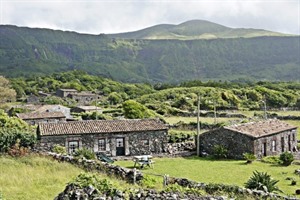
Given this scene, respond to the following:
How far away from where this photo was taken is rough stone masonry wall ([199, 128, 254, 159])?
37.3 meters

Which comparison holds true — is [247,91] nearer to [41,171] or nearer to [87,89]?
[87,89]

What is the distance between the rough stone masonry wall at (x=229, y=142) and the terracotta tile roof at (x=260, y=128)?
1.87ft

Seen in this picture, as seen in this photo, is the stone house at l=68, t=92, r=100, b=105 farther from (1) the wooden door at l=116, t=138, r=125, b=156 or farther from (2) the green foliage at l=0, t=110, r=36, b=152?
(2) the green foliage at l=0, t=110, r=36, b=152

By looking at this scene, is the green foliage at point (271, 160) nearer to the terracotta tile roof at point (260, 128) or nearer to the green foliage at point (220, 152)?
the terracotta tile roof at point (260, 128)

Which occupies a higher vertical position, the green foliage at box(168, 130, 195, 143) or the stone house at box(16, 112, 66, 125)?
the stone house at box(16, 112, 66, 125)

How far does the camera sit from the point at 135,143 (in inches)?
1578

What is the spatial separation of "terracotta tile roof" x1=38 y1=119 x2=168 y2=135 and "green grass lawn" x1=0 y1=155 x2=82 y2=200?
13.0 m

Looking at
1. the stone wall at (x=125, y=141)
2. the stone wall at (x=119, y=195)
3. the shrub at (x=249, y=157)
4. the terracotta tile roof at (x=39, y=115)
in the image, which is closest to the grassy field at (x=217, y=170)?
the shrub at (x=249, y=157)

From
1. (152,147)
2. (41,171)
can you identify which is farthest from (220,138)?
(41,171)

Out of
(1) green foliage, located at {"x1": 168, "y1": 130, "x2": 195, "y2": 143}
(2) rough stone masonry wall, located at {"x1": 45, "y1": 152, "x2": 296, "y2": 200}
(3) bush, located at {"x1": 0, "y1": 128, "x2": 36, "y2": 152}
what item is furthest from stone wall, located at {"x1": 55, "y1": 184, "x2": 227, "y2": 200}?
(1) green foliage, located at {"x1": 168, "y1": 130, "x2": 195, "y2": 143}

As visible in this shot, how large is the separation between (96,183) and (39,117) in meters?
57.5

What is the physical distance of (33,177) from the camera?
63.8 feet

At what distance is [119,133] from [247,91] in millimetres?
85579

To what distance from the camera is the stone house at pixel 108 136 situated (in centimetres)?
3719
